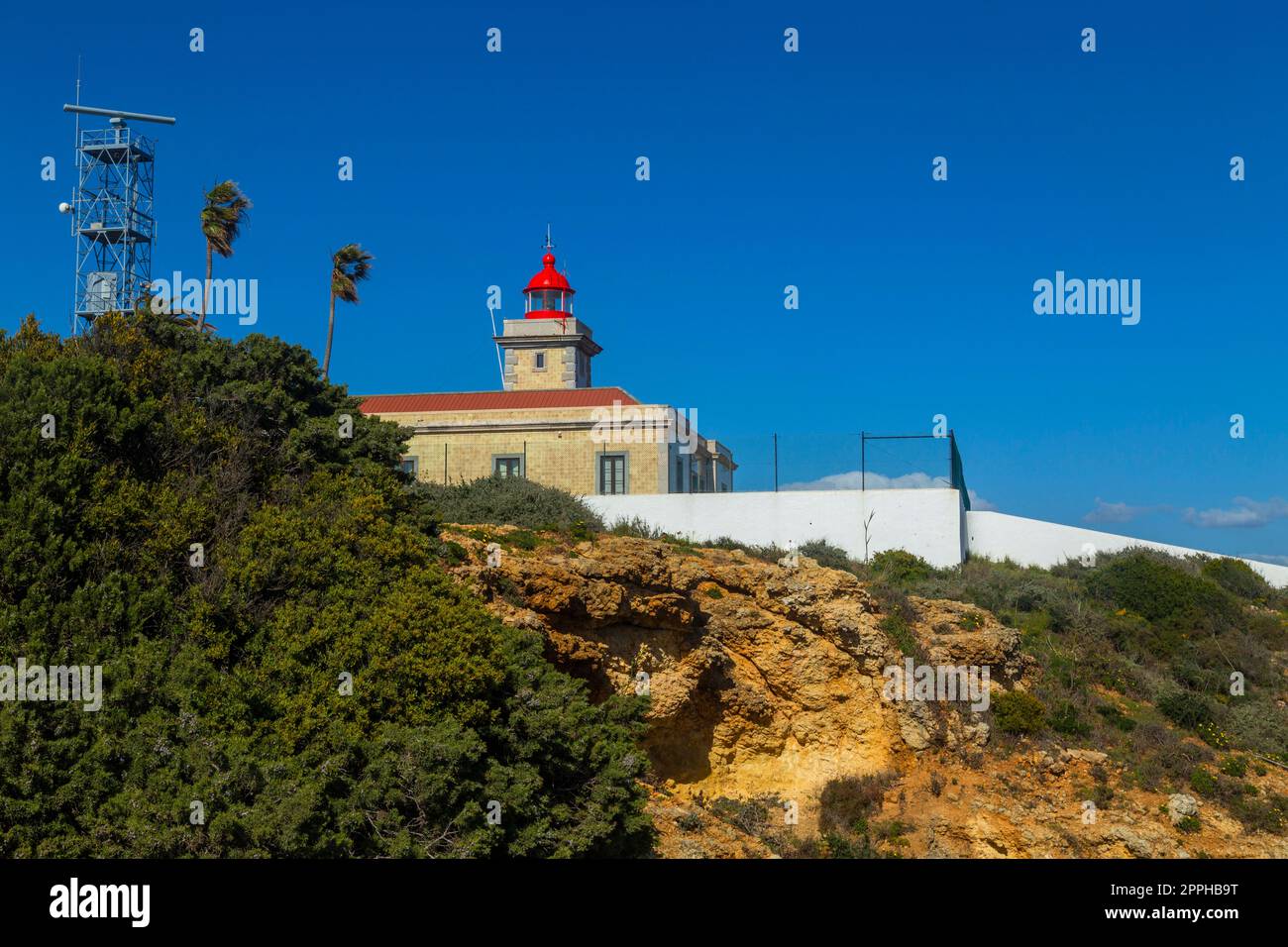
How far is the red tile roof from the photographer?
37.8 m

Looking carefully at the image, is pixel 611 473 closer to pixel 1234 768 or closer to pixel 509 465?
pixel 509 465

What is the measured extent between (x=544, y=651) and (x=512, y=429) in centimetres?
1769

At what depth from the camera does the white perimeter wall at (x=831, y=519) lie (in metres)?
32.3

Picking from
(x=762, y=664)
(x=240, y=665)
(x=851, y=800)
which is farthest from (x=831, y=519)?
(x=240, y=665)

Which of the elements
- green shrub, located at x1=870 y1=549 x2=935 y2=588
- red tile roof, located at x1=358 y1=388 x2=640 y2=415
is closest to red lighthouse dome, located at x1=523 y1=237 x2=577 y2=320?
red tile roof, located at x1=358 y1=388 x2=640 y2=415

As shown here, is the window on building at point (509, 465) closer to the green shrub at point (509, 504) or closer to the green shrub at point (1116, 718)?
the green shrub at point (509, 504)

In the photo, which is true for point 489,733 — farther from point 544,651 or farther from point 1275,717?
point 1275,717

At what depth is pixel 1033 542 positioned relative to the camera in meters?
34.5

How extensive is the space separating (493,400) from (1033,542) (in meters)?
17.4

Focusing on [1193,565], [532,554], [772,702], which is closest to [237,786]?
[532,554]

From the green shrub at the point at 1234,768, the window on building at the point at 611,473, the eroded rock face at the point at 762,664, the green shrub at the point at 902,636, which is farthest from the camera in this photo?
the window on building at the point at 611,473

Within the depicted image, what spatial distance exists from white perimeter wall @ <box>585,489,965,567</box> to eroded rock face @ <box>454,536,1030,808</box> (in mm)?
5441

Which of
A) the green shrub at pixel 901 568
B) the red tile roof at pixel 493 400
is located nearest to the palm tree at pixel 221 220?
the red tile roof at pixel 493 400

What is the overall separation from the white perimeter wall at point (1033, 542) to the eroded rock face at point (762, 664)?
26.2 feet
